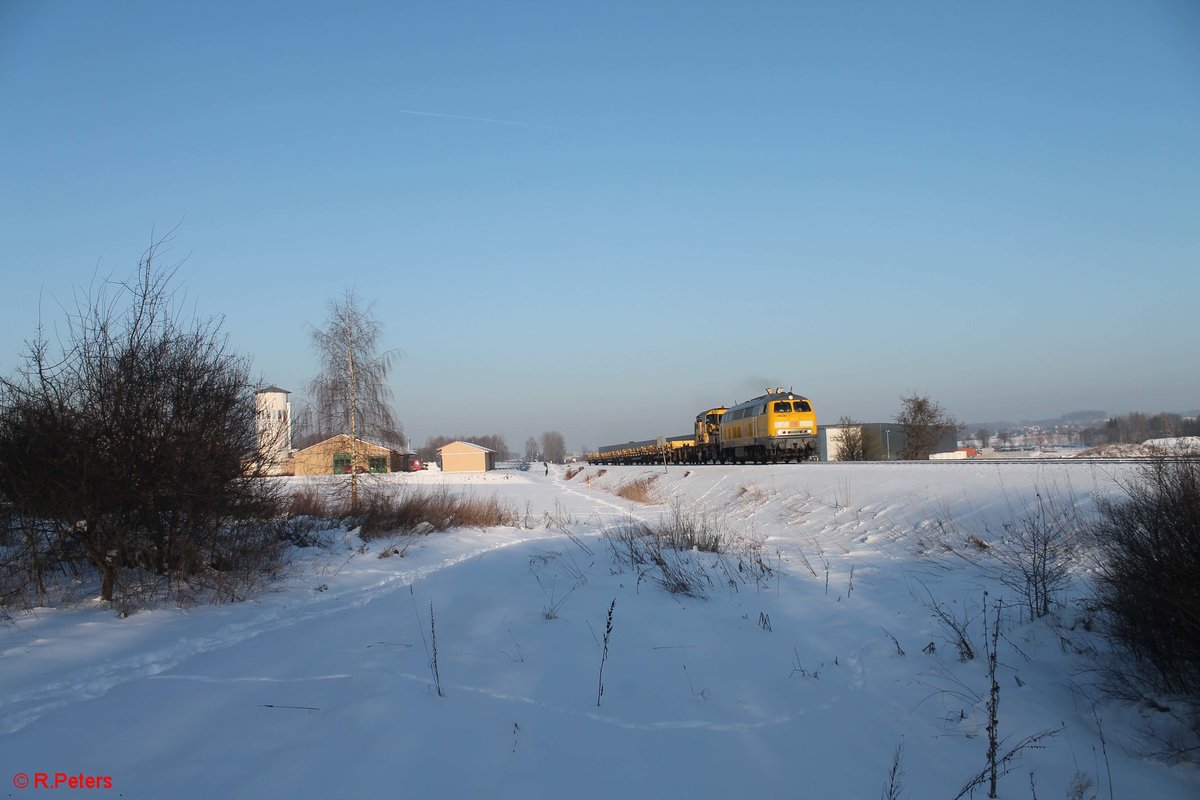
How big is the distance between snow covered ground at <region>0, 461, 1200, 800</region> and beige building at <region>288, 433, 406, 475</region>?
13.8m

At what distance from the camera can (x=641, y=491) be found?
32406mm

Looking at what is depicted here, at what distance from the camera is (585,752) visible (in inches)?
171

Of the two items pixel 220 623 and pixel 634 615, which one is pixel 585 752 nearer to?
pixel 634 615

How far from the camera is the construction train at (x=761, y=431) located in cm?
3209

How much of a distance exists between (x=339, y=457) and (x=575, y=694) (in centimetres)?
2000

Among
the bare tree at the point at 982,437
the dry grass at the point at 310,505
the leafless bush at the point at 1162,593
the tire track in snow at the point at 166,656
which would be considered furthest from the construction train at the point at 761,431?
the bare tree at the point at 982,437

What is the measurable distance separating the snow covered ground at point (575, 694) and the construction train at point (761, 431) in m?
22.9

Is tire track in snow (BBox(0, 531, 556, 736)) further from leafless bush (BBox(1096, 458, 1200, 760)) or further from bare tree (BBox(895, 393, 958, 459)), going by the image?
bare tree (BBox(895, 393, 958, 459))

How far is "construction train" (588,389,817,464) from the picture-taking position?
3209 cm

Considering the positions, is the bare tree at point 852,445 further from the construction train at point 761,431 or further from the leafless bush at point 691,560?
the leafless bush at point 691,560

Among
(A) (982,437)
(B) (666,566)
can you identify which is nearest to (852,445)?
(B) (666,566)

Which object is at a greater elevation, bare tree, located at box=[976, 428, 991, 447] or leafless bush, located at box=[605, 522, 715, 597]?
bare tree, located at box=[976, 428, 991, 447]

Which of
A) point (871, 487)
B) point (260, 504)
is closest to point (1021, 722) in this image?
point (260, 504)

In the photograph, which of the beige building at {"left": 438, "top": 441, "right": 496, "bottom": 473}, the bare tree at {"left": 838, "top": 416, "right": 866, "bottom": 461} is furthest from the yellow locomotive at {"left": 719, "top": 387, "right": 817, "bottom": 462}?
the beige building at {"left": 438, "top": 441, "right": 496, "bottom": 473}
